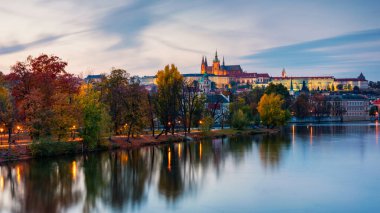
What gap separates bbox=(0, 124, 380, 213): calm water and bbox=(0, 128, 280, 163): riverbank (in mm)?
1818

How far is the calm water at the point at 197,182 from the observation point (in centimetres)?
2467

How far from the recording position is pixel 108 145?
162 feet

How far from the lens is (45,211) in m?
23.3

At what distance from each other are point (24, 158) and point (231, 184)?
→ 755 inches

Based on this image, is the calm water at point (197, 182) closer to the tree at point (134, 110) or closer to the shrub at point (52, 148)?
the shrub at point (52, 148)

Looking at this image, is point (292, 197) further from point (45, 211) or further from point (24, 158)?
point (24, 158)

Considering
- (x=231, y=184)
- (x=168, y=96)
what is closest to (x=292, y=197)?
(x=231, y=184)

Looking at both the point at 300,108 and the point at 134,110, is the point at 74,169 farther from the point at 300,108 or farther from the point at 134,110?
the point at 300,108

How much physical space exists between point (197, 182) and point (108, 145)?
2022cm

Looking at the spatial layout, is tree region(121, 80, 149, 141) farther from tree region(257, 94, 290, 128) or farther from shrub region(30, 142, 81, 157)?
tree region(257, 94, 290, 128)

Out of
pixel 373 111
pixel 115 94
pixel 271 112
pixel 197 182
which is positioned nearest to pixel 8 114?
pixel 115 94

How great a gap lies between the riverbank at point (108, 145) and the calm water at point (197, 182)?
1.82 m

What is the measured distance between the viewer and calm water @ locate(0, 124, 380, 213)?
80.9 feet

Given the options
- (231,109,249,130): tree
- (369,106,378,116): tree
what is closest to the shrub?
(231,109,249,130): tree
